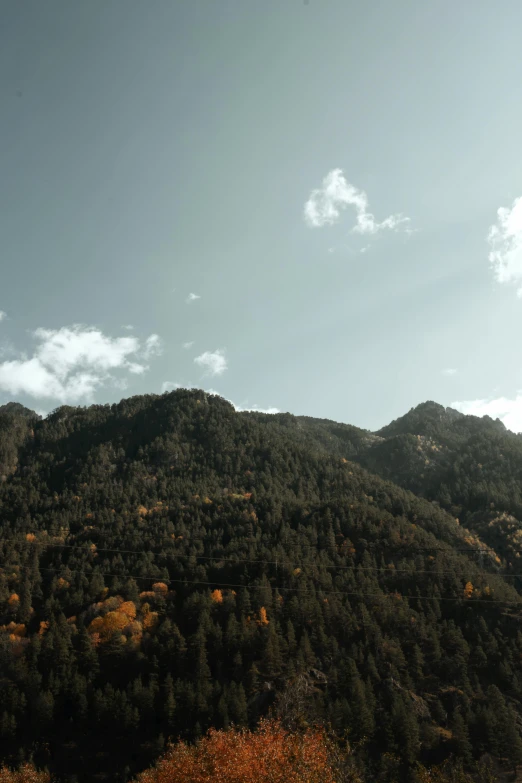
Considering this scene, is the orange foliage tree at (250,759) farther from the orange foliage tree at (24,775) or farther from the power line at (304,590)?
the power line at (304,590)

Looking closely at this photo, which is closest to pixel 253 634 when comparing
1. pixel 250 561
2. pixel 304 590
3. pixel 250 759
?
pixel 304 590

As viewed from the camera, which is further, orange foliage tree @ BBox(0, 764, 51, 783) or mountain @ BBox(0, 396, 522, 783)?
mountain @ BBox(0, 396, 522, 783)

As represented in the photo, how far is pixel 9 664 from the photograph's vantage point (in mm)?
91688

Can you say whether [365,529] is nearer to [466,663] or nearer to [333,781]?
[466,663]

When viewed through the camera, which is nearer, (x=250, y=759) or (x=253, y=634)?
(x=250, y=759)

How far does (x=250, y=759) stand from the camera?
63812 mm

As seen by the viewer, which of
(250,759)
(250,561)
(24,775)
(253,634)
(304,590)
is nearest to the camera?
(250,759)

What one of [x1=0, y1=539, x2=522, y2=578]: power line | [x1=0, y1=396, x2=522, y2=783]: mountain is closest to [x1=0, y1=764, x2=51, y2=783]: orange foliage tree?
[x1=0, y1=396, x2=522, y2=783]: mountain

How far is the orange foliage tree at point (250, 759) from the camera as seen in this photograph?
196 feet

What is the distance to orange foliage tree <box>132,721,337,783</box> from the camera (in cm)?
5969

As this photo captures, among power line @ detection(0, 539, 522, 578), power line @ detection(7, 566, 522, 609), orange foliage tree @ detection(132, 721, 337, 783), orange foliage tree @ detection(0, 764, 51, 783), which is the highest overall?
power line @ detection(0, 539, 522, 578)

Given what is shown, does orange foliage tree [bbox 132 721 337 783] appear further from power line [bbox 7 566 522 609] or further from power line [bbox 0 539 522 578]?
power line [bbox 0 539 522 578]

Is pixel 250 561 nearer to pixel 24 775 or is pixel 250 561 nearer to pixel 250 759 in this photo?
pixel 250 759

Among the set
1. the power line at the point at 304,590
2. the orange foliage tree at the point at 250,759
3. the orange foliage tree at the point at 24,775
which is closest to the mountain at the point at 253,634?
the power line at the point at 304,590
